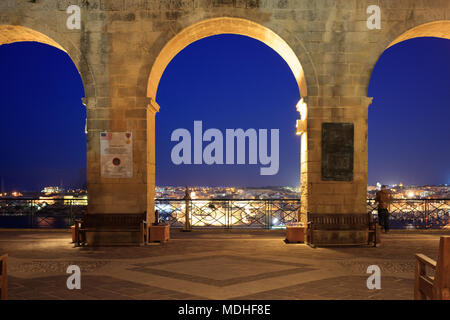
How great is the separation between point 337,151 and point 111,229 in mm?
5569

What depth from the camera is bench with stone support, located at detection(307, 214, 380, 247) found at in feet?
27.9

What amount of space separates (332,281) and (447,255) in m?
2.21

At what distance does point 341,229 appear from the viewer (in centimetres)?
853

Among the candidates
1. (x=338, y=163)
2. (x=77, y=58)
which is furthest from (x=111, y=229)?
(x=338, y=163)

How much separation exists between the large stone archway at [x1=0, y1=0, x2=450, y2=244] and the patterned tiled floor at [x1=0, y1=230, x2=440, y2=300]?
4.32ft

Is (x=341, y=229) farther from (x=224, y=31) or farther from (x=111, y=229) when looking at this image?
(x=224, y=31)

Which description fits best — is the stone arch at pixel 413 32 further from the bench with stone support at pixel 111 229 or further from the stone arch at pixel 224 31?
the bench with stone support at pixel 111 229

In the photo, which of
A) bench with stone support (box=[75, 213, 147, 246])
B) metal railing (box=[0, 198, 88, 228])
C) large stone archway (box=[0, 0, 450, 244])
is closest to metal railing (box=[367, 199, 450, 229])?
large stone archway (box=[0, 0, 450, 244])

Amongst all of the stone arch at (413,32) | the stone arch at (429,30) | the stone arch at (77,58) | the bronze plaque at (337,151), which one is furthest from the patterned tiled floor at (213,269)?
the stone arch at (429,30)

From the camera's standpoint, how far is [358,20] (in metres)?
8.62

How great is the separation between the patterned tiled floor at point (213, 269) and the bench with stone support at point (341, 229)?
35 cm

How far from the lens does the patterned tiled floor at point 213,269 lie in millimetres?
4836

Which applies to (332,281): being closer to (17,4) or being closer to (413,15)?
(413,15)

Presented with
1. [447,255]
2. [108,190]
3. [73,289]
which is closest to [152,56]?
[108,190]
